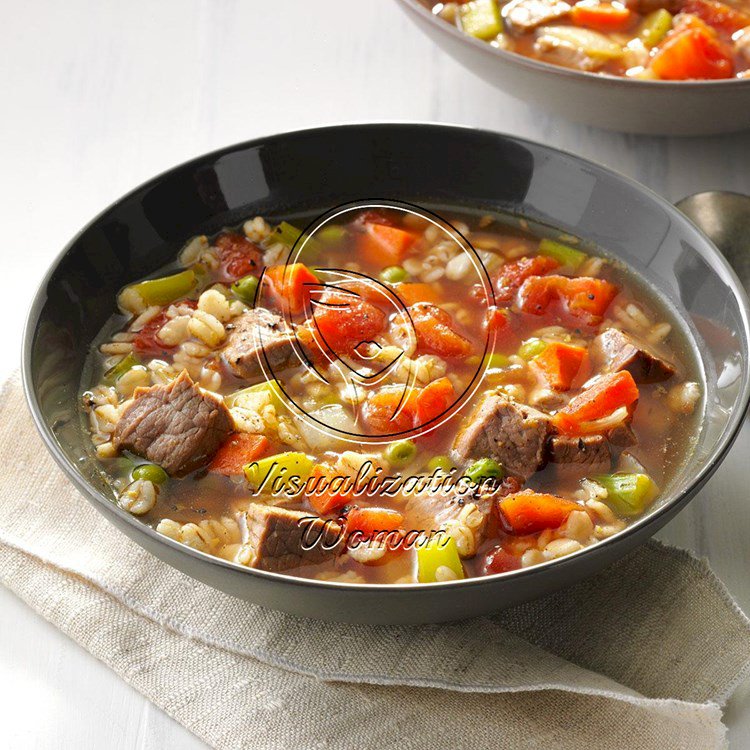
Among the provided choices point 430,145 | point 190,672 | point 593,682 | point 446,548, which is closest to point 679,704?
point 593,682

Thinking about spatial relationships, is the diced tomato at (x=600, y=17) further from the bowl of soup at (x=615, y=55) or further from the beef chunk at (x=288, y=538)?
the beef chunk at (x=288, y=538)

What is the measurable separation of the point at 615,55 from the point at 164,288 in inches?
94.5

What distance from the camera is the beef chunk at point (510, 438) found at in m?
3.67

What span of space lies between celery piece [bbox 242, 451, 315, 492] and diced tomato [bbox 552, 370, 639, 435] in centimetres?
82

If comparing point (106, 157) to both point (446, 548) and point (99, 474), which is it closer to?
point (99, 474)

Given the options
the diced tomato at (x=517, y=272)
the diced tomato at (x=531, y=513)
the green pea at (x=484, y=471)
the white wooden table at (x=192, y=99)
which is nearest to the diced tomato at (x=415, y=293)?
the diced tomato at (x=517, y=272)

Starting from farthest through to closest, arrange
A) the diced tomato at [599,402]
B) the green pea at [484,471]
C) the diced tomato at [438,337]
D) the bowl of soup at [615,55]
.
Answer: the bowl of soup at [615,55] → the diced tomato at [438,337] → the diced tomato at [599,402] → the green pea at [484,471]

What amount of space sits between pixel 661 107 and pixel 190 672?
2.82 m

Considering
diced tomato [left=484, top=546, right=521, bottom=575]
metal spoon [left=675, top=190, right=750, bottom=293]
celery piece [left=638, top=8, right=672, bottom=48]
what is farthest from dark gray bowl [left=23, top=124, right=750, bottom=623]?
celery piece [left=638, top=8, right=672, bottom=48]

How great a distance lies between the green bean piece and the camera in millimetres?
4051

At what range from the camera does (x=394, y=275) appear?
4.34 metres

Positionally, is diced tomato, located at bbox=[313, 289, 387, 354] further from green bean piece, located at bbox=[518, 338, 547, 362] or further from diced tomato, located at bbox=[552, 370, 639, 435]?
diced tomato, located at bbox=[552, 370, 639, 435]

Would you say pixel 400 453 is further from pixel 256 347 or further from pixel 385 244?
pixel 385 244

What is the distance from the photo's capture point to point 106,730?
3473 mm
